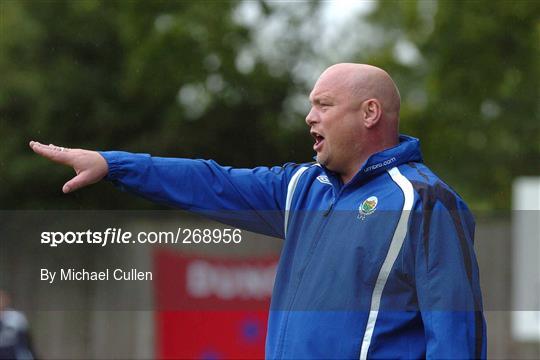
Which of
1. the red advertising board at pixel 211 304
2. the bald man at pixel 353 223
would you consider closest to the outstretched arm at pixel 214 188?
the bald man at pixel 353 223

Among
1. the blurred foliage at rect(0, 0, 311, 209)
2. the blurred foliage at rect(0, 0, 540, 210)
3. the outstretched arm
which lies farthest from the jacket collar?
the blurred foliage at rect(0, 0, 311, 209)

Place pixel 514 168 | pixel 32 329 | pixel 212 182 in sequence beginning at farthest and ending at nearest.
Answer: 1. pixel 32 329
2. pixel 514 168
3. pixel 212 182

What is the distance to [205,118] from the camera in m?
10.1

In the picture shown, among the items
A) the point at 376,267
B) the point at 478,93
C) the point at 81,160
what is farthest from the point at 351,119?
the point at 478,93

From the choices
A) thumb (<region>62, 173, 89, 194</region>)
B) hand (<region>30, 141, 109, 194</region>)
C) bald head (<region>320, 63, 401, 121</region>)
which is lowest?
thumb (<region>62, 173, 89, 194</region>)

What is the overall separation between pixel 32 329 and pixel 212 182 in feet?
26.9

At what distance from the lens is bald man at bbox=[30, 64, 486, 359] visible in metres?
2.73

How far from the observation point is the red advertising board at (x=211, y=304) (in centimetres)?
630

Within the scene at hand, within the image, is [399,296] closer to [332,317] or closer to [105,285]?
[332,317]

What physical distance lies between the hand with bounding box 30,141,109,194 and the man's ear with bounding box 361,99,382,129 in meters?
0.74

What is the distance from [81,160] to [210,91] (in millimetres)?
7051

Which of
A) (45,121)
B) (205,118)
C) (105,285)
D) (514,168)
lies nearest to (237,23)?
(205,118)

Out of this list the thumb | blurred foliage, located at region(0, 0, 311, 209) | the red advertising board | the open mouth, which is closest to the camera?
the thumb

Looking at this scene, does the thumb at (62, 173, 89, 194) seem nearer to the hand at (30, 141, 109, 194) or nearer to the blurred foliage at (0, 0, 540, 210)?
the hand at (30, 141, 109, 194)
